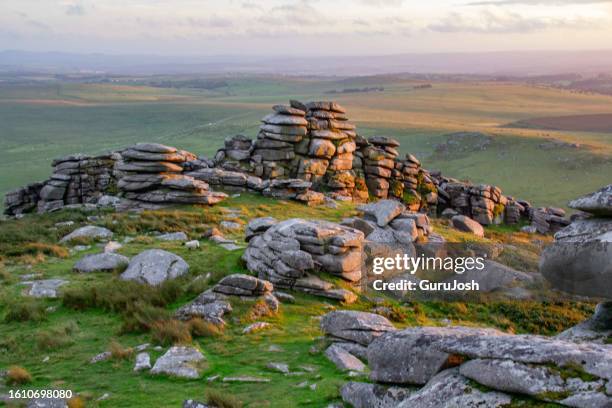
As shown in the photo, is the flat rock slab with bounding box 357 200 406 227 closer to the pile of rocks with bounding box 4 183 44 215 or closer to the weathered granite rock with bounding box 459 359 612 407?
the weathered granite rock with bounding box 459 359 612 407

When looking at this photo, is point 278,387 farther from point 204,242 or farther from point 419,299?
point 204,242

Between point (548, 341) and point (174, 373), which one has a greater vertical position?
point (548, 341)

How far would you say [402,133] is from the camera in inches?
4205

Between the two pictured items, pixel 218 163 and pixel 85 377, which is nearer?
pixel 85 377

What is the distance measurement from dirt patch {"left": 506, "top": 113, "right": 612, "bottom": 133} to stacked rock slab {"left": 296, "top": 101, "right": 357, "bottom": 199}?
9532 centimetres

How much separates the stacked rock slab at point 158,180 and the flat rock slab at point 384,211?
9062 millimetres

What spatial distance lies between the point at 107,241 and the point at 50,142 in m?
97.2

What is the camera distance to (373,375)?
961 centimetres

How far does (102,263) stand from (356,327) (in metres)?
11.1

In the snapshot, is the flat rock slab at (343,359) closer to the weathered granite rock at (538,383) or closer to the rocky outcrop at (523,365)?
the rocky outcrop at (523,365)

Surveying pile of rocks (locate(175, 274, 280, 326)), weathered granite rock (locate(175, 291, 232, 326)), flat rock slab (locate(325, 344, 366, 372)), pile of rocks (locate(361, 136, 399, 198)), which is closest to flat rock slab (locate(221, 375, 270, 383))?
flat rock slab (locate(325, 344, 366, 372))

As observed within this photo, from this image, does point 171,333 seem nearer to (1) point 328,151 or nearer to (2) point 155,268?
(2) point 155,268

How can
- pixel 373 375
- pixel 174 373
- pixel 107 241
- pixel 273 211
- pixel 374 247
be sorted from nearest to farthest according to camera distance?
pixel 373 375 < pixel 174 373 < pixel 374 247 < pixel 107 241 < pixel 273 211

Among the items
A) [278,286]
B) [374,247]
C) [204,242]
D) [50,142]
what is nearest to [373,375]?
[278,286]
